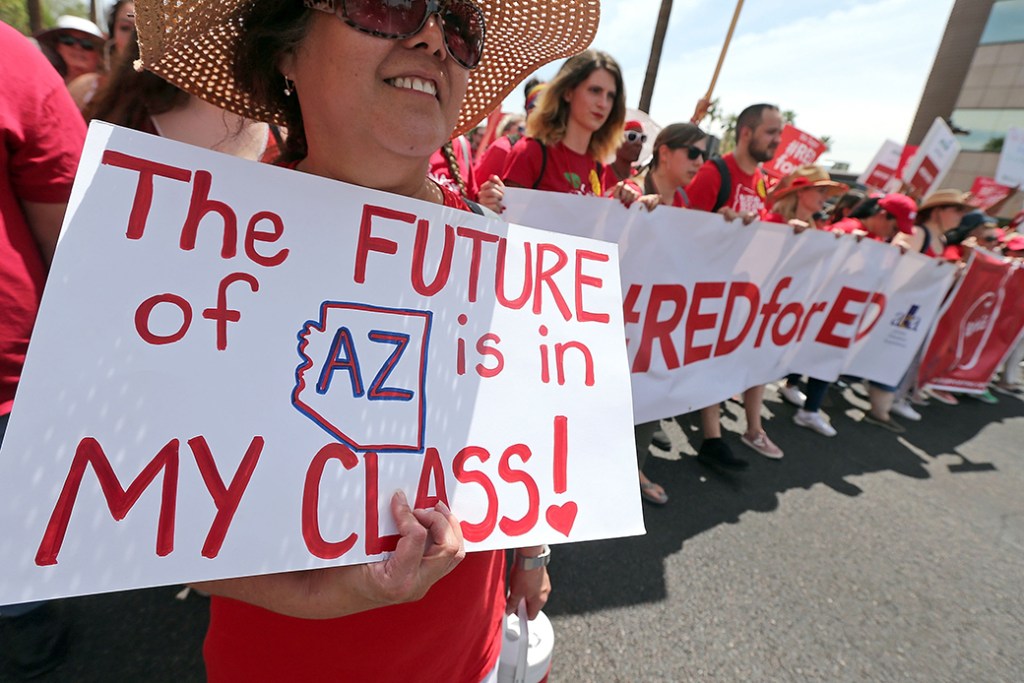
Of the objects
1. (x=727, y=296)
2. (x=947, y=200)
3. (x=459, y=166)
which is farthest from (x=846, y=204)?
(x=459, y=166)

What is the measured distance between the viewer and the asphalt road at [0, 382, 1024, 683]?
174cm

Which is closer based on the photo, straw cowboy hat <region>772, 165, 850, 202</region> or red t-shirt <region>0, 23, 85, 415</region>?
red t-shirt <region>0, 23, 85, 415</region>

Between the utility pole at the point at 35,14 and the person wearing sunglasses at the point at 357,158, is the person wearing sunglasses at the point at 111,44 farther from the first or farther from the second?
the utility pole at the point at 35,14

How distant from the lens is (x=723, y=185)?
9.26 feet

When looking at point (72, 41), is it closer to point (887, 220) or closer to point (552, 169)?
point (552, 169)

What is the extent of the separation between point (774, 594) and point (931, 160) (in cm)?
729

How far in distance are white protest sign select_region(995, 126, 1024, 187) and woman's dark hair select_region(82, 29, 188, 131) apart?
41.8 ft

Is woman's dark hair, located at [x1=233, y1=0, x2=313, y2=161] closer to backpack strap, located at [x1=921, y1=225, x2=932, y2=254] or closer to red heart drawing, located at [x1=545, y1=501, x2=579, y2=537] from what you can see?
red heart drawing, located at [x1=545, y1=501, x2=579, y2=537]

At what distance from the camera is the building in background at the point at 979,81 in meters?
22.1

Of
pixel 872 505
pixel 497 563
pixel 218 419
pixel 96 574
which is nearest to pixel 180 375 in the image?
pixel 218 419

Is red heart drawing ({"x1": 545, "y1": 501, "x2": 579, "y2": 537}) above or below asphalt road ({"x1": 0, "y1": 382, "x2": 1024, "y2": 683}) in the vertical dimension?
above

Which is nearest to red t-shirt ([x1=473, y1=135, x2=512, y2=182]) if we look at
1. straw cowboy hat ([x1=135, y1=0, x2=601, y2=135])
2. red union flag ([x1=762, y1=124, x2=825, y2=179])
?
straw cowboy hat ([x1=135, y1=0, x2=601, y2=135])

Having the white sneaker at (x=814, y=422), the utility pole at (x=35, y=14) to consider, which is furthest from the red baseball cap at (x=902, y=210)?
the utility pole at (x=35, y=14)

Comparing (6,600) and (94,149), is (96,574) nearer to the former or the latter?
(6,600)
